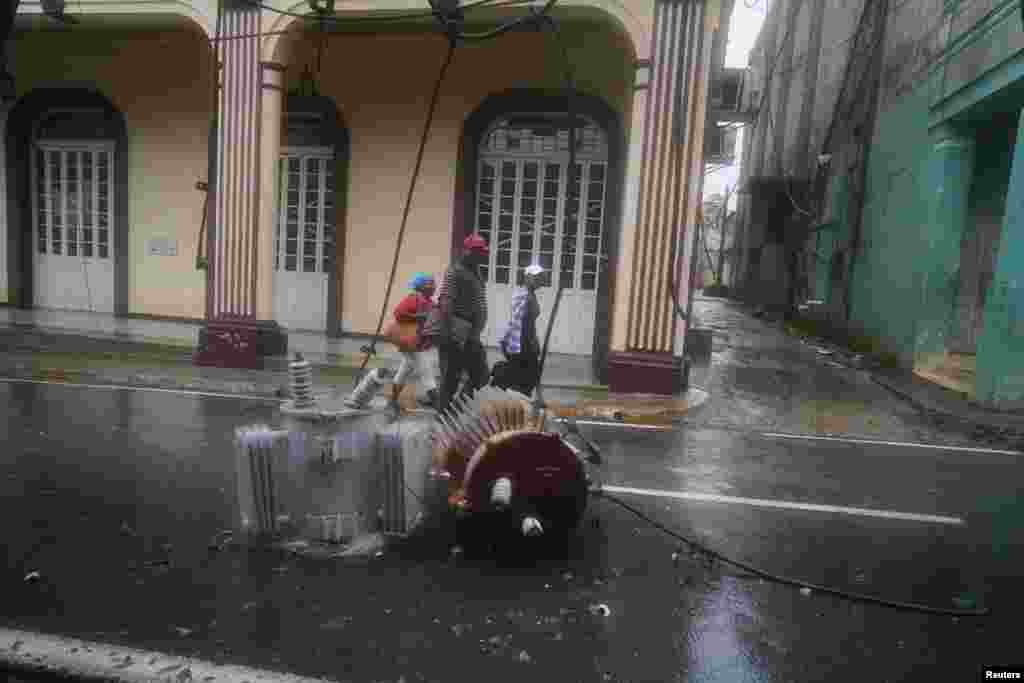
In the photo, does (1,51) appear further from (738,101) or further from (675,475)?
(738,101)

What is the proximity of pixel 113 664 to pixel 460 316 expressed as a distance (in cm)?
412

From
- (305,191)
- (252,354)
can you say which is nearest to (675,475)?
(252,354)

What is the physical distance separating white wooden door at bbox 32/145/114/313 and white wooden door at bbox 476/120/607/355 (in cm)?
715

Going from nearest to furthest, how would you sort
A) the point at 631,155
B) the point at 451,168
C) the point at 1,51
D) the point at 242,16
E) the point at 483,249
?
the point at 1,51
the point at 483,249
the point at 631,155
the point at 242,16
the point at 451,168

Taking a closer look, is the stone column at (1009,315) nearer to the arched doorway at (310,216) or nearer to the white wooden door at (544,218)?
the white wooden door at (544,218)

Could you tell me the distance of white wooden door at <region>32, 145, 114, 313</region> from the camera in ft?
41.7

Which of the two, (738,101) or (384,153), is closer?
(384,153)

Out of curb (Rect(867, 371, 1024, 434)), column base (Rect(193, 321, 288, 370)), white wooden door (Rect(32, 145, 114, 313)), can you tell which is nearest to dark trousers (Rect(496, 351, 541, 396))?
column base (Rect(193, 321, 288, 370))

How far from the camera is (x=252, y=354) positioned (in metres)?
9.73

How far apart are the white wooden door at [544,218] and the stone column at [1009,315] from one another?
5.20 meters

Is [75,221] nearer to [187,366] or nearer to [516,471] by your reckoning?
[187,366]

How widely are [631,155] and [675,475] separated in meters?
4.59

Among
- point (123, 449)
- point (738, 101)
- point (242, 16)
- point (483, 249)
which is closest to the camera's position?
point (123, 449)

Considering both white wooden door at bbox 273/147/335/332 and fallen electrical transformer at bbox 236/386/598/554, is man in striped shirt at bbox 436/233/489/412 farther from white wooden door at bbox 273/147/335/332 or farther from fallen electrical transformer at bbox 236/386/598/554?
white wooden door at bbox 273/147/335/332
